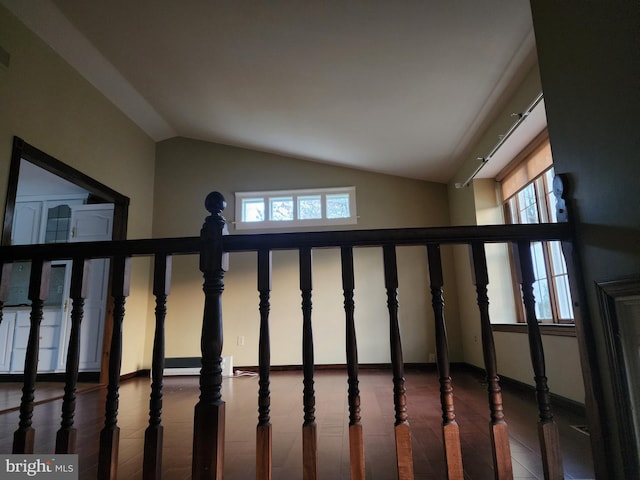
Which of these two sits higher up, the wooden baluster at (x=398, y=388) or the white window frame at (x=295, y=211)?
the white window frame at (x=295, y=211)

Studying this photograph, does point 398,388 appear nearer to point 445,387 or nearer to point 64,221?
point 445,387

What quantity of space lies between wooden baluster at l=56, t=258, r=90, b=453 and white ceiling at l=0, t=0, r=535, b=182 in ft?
7.06

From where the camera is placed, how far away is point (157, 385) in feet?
3.26

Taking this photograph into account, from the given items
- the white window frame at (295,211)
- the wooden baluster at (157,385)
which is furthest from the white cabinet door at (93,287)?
the wooden baluster at (157,385)

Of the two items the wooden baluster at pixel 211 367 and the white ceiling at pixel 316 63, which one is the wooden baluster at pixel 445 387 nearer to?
the wooden baluster at pixel 211 367

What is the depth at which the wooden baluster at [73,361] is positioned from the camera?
1.00m

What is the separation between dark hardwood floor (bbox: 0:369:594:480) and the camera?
1.44 m

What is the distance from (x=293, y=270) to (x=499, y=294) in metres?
2.37

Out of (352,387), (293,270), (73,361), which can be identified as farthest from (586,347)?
(293,270)

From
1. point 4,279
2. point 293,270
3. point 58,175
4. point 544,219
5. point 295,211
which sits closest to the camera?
point 4,279

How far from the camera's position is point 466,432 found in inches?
74.0

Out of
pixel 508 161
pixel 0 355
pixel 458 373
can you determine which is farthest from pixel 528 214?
pixel 0 355

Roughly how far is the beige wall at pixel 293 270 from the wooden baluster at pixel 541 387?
11.8ft

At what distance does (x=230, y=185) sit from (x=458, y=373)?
145 inches
